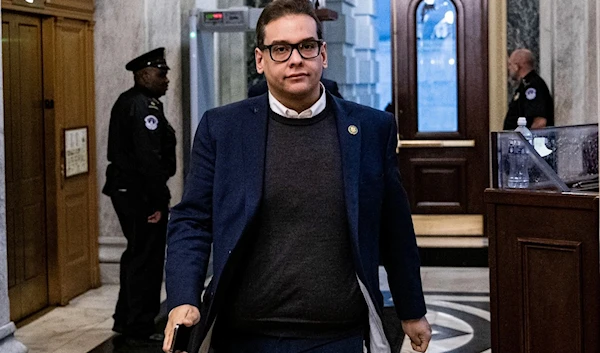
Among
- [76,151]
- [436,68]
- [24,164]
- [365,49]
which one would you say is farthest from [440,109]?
[365,49]

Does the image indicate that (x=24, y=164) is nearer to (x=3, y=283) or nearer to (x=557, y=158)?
(x=3, y=283)

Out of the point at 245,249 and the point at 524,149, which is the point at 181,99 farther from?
the point at 245,249

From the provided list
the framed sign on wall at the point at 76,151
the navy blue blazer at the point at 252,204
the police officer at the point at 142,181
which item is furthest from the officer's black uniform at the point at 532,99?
the navy blue blazer at the point at 252,204

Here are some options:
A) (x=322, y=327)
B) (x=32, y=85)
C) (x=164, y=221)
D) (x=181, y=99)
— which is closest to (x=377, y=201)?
(x=322, y=327)

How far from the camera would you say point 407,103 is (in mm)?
9367

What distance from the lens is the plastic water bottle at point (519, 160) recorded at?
15.7 feet

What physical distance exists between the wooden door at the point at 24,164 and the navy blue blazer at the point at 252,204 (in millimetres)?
4170

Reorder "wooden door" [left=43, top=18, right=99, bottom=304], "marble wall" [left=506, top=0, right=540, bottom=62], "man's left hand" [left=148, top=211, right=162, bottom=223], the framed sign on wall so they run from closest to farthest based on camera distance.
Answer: "man's left hand" [left=148, top=211, right=162, bottom=223], "wooden door" [left=43, top=18, right=99, bottom=304], the framed sign on wall, "marble wall" [left=506, top=0, right=540, bottom=62]

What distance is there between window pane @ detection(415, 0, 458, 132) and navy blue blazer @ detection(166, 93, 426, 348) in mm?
6498

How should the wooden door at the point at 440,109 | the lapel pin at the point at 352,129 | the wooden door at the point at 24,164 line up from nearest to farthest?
the lapel pin at the point at 352,129 → the wooden door at the point at 24,164 → the wooden door at the point at 440,109

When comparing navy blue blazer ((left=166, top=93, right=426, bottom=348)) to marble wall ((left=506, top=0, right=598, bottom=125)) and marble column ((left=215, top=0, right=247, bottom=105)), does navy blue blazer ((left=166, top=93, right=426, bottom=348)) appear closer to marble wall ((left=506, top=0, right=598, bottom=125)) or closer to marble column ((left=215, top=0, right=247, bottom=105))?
marble wall ((left=506, top=0, right=598, bottom=125))

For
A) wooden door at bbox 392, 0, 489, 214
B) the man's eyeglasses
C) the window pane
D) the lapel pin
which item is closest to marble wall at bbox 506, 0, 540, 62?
wooden door at bbox 392, 0, 489, 214

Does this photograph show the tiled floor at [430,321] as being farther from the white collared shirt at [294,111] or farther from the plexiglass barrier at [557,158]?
the white collared shirt at [294,111]

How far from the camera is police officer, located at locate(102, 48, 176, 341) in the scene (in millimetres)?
6254
